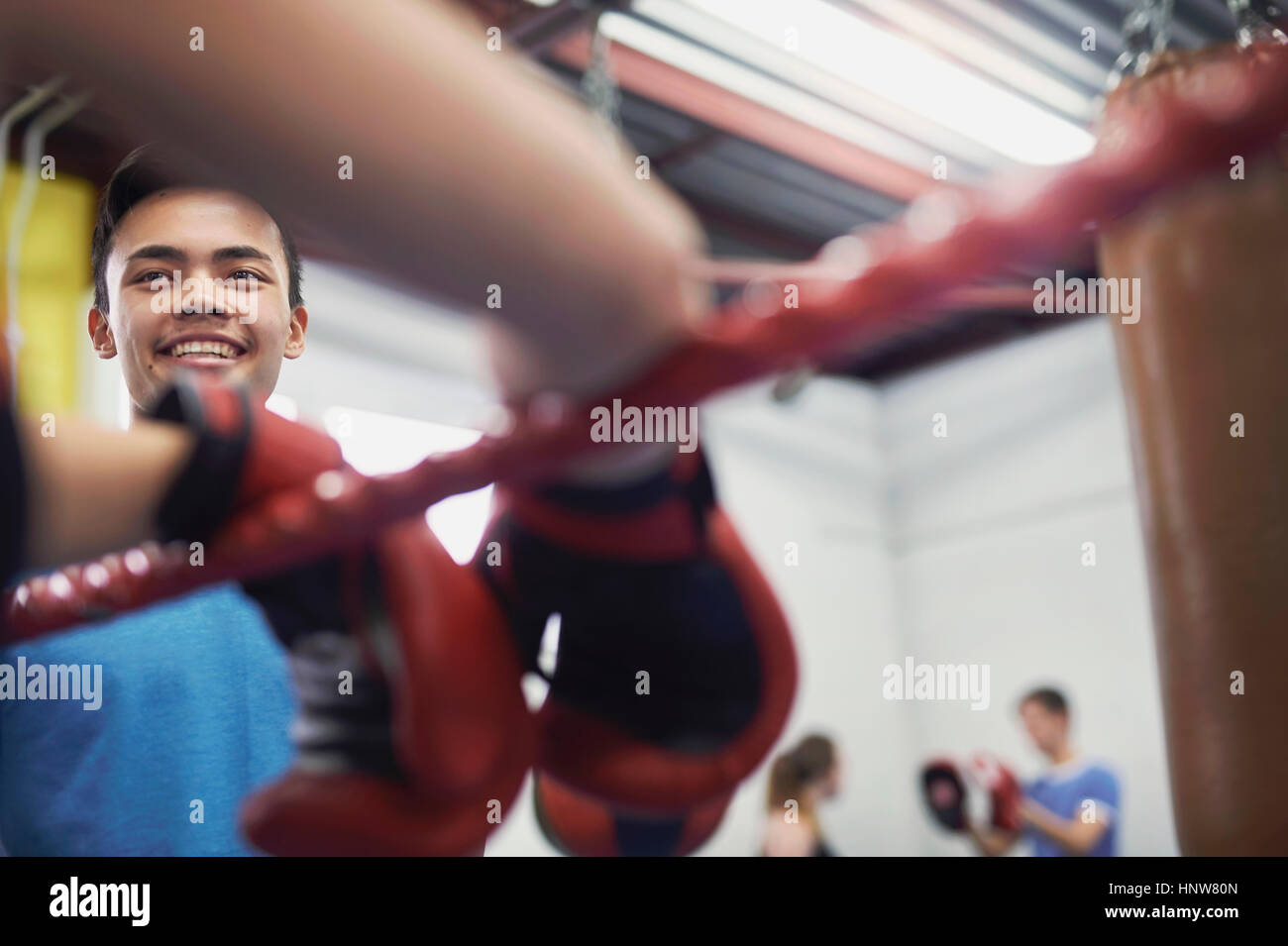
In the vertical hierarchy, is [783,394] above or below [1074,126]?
below

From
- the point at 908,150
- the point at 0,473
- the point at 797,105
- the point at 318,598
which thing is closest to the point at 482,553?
the point at 318,598

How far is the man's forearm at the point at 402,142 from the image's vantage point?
0.27m

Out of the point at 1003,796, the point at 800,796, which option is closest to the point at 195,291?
the point at 1003,796

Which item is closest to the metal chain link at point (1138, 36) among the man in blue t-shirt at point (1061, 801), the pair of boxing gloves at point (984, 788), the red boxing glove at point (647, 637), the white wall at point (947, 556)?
the red boxing glove at point (647, 637)

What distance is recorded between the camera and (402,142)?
0.92 feet

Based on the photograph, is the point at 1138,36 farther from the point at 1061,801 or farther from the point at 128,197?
the point at 1061,801

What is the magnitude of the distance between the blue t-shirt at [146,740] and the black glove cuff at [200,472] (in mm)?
386

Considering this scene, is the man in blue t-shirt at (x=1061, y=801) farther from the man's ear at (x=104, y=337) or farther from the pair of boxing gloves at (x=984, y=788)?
the man's ear at (x=104, y=337)

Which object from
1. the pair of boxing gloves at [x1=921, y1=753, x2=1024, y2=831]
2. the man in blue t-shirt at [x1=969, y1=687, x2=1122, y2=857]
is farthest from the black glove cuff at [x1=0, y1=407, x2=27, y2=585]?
the man in blue t-shirt at [x1=969, y1=687, x2=1122, y2=857]

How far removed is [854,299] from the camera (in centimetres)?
36

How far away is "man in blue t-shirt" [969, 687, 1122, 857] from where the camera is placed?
103 inches

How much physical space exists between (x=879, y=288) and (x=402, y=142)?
0.53 feet

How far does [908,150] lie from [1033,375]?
1429mm
